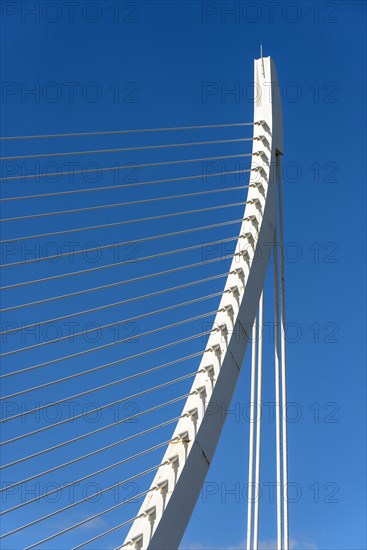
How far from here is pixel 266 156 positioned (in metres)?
10.6

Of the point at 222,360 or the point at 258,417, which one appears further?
the point at 258,417

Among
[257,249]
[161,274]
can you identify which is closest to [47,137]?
[161,274]

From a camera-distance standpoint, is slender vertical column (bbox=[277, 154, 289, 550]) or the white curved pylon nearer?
the white curved pylon

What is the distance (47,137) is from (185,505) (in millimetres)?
3980

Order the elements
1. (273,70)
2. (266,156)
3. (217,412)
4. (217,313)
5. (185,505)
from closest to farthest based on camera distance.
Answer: (185,505)
(217,412)
(217,313)
(266,156)
(273,70)

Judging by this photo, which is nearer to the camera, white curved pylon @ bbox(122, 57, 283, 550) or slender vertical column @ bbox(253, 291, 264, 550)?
white curved pylon @ bbox(122, 57, 283, 550)

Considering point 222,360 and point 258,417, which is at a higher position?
point 222,360

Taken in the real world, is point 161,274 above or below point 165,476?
above

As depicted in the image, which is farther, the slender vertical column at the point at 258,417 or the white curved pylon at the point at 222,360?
the slender vertical column at the point at 258,417

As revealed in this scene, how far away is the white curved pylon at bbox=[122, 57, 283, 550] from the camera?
8008 millimetres

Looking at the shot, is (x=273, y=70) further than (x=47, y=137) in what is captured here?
Yes

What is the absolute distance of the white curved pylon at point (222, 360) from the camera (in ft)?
26.3

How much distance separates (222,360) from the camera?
9055 mm

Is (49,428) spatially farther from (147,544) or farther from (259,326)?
(259,326)
